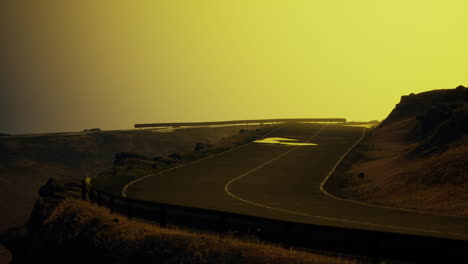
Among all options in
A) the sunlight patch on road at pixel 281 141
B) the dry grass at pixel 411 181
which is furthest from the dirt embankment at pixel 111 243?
the sunlight patch on road at pixel 281 141

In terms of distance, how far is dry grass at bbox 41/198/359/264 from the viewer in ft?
64.6

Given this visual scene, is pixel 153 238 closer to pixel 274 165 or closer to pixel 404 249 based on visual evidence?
pixel 404 249

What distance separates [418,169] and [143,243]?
26.3m

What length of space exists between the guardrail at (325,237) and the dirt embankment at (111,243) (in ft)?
1.46

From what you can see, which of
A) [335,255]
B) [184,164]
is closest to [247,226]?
[335,255]

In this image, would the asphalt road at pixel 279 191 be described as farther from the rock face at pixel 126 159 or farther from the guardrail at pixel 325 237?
the rock face at pixel 126 159

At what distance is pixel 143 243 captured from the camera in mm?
23859

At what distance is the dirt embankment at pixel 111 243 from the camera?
789 inches

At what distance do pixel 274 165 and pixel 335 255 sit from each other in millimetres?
37171

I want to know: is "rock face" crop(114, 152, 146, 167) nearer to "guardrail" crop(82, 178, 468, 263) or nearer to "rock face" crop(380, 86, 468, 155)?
"rock face" crop(380, 86, 468, 155)

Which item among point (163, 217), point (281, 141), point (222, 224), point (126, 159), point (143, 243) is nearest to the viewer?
point (222, 224)

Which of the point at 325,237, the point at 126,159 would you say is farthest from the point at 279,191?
the point at 126,159

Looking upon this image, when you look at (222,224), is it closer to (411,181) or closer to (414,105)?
(411,181)

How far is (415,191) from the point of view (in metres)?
A: 38.8
